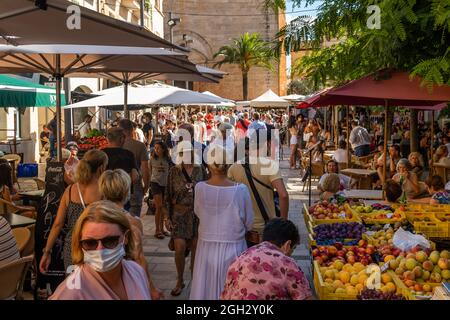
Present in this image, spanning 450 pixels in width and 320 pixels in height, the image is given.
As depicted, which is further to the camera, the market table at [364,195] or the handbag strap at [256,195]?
the market table at [364,195]

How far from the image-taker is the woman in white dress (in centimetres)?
485

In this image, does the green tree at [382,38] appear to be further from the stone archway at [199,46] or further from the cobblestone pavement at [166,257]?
the stone archway at [199,46]

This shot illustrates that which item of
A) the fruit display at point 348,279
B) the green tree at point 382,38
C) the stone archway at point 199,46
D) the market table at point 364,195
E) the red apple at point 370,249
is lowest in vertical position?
the fruit display at point 348,279

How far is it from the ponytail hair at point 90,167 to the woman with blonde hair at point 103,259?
1898mm

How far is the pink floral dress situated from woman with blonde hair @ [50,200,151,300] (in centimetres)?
60

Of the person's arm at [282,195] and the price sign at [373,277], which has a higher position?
the person's arm at [282,195]

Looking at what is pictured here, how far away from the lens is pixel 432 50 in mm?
7055

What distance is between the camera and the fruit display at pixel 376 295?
4.45 metres

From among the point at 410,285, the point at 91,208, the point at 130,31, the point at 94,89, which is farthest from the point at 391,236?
the point at 94,89

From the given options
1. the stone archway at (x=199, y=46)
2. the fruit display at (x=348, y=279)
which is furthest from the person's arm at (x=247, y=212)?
the stone archway at (x=199, y=46)

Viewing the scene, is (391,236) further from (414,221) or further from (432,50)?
(432,50)

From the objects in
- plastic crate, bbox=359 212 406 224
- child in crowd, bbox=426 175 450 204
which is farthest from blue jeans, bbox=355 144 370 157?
plastic crate, bbox=359 212 406 224

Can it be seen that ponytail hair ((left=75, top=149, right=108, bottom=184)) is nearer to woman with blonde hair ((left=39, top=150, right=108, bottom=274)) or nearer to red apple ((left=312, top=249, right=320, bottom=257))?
woman with blonde hair ((left=39, top=150, right=108, bottom=274))
